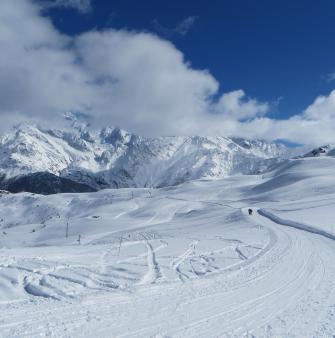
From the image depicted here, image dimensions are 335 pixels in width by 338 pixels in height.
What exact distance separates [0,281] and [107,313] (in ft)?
15.9

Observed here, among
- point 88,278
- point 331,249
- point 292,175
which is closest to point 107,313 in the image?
point 88,278

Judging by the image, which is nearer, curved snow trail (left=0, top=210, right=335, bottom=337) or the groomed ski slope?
curved snow trail (left=0, top=210, right=335, bottom=337)

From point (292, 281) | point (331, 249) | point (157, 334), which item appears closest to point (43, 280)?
point (157, 334)

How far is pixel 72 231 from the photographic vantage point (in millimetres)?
89000

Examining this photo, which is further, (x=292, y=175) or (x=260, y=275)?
(x=292, y=175)

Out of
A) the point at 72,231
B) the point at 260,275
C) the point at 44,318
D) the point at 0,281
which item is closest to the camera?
the point at 44,318

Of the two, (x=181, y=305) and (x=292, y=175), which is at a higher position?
(x=292, y=175)

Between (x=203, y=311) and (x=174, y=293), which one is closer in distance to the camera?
(x=203, y=311)

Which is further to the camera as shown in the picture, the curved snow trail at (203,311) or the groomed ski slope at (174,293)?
the groomed ski slope at (174,293)

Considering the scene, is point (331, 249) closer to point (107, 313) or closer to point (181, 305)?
point (181, 305)

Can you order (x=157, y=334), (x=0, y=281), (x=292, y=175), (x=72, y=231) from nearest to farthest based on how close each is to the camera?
(x=157, y=334) → (x=0, y=281) → (x=72, y=231) → (x=292, y=175)

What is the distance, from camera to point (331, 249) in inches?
951

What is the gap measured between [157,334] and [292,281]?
297 inches

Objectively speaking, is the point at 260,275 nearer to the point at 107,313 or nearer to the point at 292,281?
the point at 292,281
